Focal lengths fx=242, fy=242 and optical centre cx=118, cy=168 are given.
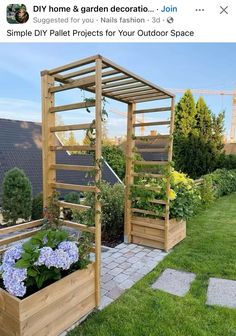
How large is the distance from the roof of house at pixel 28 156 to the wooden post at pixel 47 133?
3.20 m

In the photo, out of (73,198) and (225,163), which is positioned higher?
(225,163)

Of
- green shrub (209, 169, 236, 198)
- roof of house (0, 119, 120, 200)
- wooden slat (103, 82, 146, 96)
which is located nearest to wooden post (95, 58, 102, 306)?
wooden slat (103, 82, 146, 96)

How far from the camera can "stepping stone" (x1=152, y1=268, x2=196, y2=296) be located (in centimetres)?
262

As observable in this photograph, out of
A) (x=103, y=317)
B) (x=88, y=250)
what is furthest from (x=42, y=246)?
(x=103, y=317)

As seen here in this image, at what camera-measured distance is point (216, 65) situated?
7.44 meters

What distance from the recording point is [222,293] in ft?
8.38

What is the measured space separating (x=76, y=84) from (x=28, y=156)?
5.21m

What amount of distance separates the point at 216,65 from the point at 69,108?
21.9 ft

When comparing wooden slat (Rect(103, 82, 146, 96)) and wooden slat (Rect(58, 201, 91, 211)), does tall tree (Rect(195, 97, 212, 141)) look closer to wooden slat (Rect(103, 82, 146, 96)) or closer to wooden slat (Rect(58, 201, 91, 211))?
wooden slat (Rect(103, 82, 146, 96))

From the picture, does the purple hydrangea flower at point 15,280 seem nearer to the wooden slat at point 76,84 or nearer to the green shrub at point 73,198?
the wooden slat at point 76,84

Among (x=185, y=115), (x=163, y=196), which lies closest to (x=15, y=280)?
(x=163, y=196)

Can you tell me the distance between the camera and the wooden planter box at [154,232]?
12.2 feet

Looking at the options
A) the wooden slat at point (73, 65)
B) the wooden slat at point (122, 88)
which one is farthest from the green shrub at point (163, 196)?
the wooden slat at point (73, 65)
